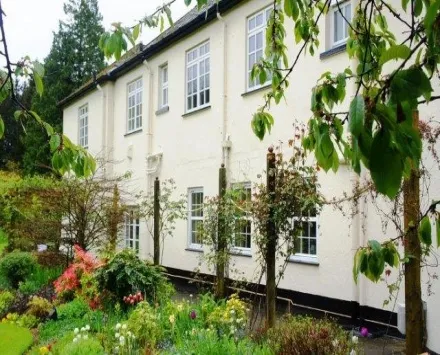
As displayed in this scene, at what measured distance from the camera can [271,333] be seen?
6.09 meters

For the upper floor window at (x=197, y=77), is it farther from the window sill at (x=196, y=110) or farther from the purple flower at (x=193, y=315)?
the purple flower at (x=193, y=315)

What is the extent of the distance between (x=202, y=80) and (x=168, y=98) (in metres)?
2.10

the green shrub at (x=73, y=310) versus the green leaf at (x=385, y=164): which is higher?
the green leaf at (x=385, y=164)

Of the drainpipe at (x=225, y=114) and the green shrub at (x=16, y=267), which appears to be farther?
the green shrub at (x=16, y=267)

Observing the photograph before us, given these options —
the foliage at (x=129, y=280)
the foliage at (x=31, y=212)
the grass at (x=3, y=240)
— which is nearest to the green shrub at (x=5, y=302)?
the foliage at (x=129, y=280)

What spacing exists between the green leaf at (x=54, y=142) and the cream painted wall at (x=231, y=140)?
20.1 ft

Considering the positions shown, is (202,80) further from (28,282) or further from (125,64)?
(28,282)

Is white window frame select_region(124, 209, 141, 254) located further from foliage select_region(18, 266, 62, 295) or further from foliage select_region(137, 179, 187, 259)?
foliage select_region(18, 266, 62, 295)

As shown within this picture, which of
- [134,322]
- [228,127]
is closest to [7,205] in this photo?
[228,127]

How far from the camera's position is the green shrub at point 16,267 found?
13.4 meters

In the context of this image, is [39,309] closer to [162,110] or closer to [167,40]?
[162,110]

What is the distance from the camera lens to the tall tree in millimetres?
37938

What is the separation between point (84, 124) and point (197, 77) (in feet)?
35.6

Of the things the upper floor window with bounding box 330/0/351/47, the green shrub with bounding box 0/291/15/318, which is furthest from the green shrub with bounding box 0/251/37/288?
the upper floor window with bounding box 330/0/351/47
